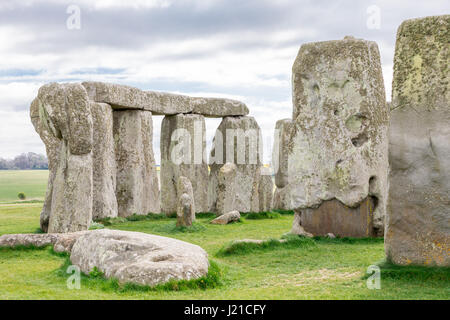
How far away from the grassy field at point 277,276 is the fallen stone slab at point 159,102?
5.89 metres

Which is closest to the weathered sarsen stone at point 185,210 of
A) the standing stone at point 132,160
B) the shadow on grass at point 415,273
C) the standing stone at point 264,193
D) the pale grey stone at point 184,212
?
the pale grey stone at point 184,212

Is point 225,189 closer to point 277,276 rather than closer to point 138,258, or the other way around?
point 277,276

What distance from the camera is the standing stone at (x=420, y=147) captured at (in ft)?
24.1

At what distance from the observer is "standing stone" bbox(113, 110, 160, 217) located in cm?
1731

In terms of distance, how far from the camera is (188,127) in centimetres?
1925

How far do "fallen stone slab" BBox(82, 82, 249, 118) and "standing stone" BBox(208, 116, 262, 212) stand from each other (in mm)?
437

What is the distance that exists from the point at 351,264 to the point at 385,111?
13.1 feet

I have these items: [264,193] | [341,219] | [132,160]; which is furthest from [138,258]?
[264,193]

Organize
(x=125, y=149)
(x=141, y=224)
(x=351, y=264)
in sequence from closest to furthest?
(x=351, y=264) → (x=141, y=224) → (x=125, y=149)

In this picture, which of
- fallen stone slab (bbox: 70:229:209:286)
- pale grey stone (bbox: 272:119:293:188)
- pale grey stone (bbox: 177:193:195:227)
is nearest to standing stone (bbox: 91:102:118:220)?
pale grey stone (bbox: 177:193:195:227)

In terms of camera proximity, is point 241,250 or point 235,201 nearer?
point 241,250
